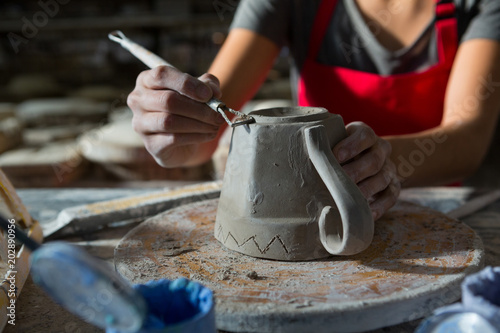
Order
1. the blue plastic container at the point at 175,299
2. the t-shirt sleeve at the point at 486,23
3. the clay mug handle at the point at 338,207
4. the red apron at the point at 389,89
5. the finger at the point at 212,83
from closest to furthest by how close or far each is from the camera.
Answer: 1. the blue plastic container at the point at 175,299
2. the clay mug handle at the point at 338,207
3. the finger at the point at 212,83
4. the t-shirt sleeve at the point at 486,23
5. the red apron at the point at 389,89

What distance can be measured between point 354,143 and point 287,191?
4.8 inches

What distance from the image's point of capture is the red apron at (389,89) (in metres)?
1.14

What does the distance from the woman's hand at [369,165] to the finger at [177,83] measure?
8.2 inches

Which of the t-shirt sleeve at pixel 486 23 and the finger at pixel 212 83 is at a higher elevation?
the t-shirt sleeve at pixel 486 23

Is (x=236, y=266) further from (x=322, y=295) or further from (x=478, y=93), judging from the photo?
(x=478, y=93)

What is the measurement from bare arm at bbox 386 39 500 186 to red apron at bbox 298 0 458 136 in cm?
8

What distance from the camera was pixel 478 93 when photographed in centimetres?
101

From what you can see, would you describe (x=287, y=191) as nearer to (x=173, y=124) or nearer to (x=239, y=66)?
(x=173, y=124)

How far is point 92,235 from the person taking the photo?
2.68ft

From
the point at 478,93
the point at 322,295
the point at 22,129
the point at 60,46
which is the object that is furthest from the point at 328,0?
the point at 60,46

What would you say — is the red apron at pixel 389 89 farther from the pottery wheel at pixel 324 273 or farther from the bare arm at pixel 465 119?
the pottery wheel at pixel 324 273

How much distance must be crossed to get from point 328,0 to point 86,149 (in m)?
1.49

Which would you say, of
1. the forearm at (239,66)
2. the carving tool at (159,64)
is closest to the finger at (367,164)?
the carving tool at (159,64)

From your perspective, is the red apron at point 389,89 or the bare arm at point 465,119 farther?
the red apron at point 389,89
